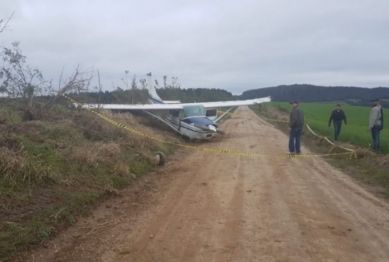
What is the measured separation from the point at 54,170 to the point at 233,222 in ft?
12.0

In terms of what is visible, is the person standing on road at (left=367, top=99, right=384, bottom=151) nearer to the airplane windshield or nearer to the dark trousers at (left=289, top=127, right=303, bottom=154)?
the dark trousers at (left=289, top=127, right=303, bottom=154)

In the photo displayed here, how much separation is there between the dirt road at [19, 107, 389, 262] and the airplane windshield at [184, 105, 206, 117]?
8948mm

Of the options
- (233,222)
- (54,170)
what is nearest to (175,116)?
(54,170)

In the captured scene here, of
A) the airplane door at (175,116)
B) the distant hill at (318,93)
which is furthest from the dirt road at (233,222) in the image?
the distant hill at (318,93)

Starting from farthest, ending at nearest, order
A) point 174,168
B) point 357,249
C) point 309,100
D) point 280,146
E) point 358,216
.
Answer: point 309,100
point 280,146
point 174,168
point 358,216
point 357,249

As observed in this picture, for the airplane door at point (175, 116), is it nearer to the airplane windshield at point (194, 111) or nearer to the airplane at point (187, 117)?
the airplane at point (187, 117)

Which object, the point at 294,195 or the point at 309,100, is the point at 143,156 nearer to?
the point at 294,195

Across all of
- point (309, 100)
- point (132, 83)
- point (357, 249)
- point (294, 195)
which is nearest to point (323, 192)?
point (294, 195)

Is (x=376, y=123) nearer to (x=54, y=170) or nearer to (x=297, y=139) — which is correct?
(x=297, y=139)

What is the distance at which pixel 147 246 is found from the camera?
5.16 metres

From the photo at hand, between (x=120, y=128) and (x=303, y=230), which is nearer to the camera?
(x=303, y=230)

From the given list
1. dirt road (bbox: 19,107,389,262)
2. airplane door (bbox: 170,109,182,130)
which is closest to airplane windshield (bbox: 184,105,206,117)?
airplane door (bbox: 170,109,182,130)

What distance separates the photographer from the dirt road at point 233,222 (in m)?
4.94

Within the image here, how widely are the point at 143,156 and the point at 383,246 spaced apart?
24.1 feet
